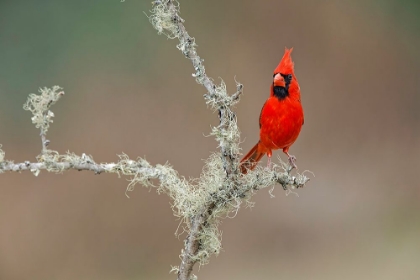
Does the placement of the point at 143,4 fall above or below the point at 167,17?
above

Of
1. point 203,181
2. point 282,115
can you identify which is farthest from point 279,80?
point 203,181

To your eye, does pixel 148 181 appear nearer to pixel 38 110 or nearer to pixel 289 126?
pixel 38 110

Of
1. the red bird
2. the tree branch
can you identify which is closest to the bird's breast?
A: the red bird

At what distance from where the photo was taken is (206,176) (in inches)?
55.3

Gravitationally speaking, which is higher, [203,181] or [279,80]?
[279,80]

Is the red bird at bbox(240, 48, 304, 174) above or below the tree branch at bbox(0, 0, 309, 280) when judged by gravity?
above

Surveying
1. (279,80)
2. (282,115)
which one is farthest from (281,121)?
(279,80)

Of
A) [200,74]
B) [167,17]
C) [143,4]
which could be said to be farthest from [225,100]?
[143,4]

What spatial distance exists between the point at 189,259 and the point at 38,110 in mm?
483

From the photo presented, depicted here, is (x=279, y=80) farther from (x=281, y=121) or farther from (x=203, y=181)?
(x=203, y=181)

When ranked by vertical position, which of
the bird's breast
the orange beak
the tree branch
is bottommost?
the tree branch

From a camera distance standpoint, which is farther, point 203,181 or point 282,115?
point 282,115

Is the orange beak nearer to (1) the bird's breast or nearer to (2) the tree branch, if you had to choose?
(1) the bird's breast

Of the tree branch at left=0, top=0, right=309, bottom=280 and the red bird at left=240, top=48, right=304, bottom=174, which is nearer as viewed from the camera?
the tree branch at left=0, top=0, right=309, bottom=280
